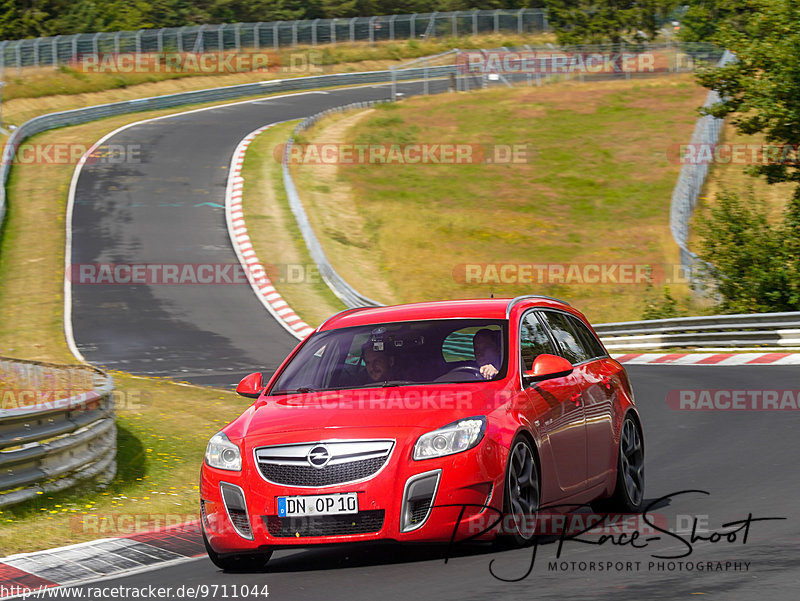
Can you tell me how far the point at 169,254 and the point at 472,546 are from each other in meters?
25.1

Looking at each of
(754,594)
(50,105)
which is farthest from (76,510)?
Answer: (50,105)

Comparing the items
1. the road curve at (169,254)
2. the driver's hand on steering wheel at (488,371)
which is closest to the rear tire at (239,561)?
the driver's hand on steering wheel at (488,371)

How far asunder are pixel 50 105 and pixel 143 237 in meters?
22.0

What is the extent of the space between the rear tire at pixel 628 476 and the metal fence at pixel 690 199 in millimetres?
19153

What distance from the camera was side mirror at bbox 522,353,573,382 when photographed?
742 cm

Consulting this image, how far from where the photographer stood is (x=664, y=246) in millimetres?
37062

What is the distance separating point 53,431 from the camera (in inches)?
380

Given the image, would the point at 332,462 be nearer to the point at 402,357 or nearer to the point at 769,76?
the point at 402,357

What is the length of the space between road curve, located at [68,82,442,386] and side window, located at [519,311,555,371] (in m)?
11.4

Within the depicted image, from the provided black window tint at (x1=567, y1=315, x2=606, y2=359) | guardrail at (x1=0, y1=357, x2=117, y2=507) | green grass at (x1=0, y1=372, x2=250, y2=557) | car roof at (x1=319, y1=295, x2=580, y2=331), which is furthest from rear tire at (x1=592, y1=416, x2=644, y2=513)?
guardrail at (x1=0, y1=357, x2=117, y2=507)

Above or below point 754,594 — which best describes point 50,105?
below

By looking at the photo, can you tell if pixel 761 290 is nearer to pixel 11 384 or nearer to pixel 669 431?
pixel 669 431

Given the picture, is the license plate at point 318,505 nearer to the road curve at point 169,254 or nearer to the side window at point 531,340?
the side window at point 531,340

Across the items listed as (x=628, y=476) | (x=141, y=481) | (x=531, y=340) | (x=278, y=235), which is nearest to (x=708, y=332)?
(x=278, y=235)
